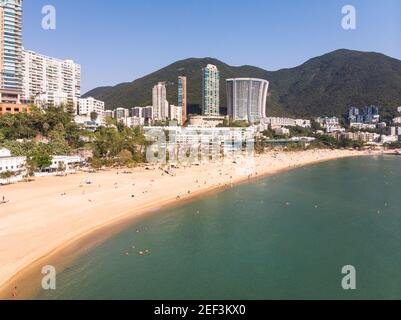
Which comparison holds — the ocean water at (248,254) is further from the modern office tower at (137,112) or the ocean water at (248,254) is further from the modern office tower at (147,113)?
the modern office tower at (137,112)

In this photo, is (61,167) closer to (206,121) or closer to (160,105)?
(206,121)

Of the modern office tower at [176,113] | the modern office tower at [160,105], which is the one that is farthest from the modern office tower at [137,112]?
the modern office tower at [176,113]

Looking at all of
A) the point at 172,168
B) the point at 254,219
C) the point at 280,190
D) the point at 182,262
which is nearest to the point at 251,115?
the point at 172,168

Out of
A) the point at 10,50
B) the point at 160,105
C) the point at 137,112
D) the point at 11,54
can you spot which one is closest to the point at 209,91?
the point at 160,105

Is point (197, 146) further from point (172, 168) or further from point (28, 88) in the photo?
point (28, 88)

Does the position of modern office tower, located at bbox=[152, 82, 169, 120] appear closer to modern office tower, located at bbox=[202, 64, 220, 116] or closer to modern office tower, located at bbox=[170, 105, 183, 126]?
modern office tower, located at bbox=[170, 105, 183, 126]
